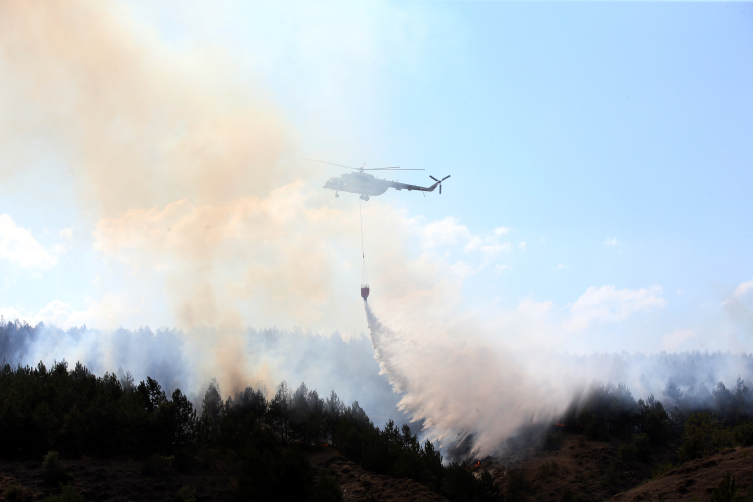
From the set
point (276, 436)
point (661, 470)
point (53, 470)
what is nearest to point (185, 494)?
point (53, 470)

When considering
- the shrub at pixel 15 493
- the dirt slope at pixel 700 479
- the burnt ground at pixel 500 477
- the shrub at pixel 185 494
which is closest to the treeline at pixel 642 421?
the burnt ground at pixel 500 477

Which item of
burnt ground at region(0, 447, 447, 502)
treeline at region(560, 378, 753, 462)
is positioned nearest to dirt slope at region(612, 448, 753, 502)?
burnt ground at region(0, 447, 447, 502)

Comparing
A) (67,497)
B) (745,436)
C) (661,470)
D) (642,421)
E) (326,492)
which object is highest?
(67,497)

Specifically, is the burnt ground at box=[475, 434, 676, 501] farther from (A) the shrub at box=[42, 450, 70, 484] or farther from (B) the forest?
(A) the shrub at box=[42, 450, 70, 484]

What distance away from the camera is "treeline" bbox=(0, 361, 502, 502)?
45.2m

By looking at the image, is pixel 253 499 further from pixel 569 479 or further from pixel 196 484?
pixel 569 479

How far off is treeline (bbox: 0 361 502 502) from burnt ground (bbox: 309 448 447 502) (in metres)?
1.76

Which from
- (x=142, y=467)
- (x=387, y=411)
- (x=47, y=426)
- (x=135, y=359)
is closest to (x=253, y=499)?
(x=142, y=467)

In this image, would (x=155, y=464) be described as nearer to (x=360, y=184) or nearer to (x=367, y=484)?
(x=367, y=484)

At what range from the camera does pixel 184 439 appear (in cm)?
5716

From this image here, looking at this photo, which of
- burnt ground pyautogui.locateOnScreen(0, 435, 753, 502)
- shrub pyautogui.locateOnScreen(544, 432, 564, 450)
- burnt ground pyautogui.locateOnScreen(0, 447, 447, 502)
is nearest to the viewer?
burnt ground pyautogui.locateOnScreen(0, 435, 753, 502)

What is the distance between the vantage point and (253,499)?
4338 centimetres

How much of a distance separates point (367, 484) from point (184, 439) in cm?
2269

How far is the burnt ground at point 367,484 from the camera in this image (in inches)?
2042
